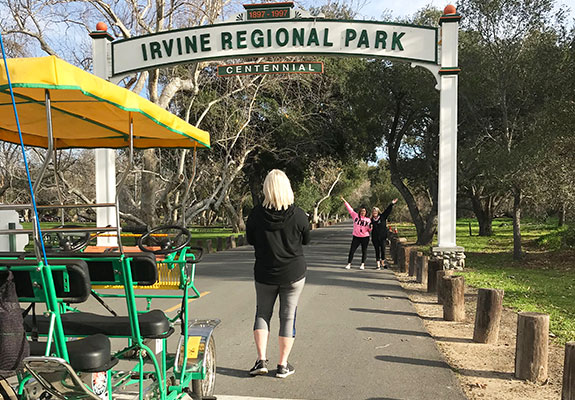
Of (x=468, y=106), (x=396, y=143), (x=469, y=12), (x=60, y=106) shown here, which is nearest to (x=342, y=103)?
(x=396, y=143)

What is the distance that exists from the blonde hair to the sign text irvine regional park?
11702 mm

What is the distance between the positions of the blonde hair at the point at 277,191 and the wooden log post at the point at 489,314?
3360 millimetres

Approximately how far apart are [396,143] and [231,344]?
21.8 meters

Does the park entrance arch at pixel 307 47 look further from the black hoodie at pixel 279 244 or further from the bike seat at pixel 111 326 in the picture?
the bike seat at pixel 111 326

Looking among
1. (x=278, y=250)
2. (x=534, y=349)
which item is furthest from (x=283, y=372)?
(x=534, y=349)

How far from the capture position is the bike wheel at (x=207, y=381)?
455cm

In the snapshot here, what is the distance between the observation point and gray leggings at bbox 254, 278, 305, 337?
524cm

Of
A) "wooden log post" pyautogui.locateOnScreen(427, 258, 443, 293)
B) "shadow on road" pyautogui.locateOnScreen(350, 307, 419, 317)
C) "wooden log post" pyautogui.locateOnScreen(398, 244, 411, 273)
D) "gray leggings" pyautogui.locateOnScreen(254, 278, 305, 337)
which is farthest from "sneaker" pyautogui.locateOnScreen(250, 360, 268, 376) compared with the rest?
"wooden log post" pyautogui.locateOnScreen(398, 244, 411, 273)

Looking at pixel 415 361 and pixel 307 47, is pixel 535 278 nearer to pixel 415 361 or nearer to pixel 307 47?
pixel 307 47

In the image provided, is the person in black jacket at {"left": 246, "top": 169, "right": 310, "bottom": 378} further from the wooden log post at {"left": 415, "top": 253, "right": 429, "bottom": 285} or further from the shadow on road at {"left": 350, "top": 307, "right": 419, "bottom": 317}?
the wooden log post at {"left": 415, "top": 253, "right": 429, "bottom": 285}

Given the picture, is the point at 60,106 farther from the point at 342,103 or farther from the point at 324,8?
the point at 342,103

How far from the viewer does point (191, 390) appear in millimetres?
4566

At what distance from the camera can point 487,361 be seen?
6.18 metres

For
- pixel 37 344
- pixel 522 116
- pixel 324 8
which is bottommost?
pixel 37 344
